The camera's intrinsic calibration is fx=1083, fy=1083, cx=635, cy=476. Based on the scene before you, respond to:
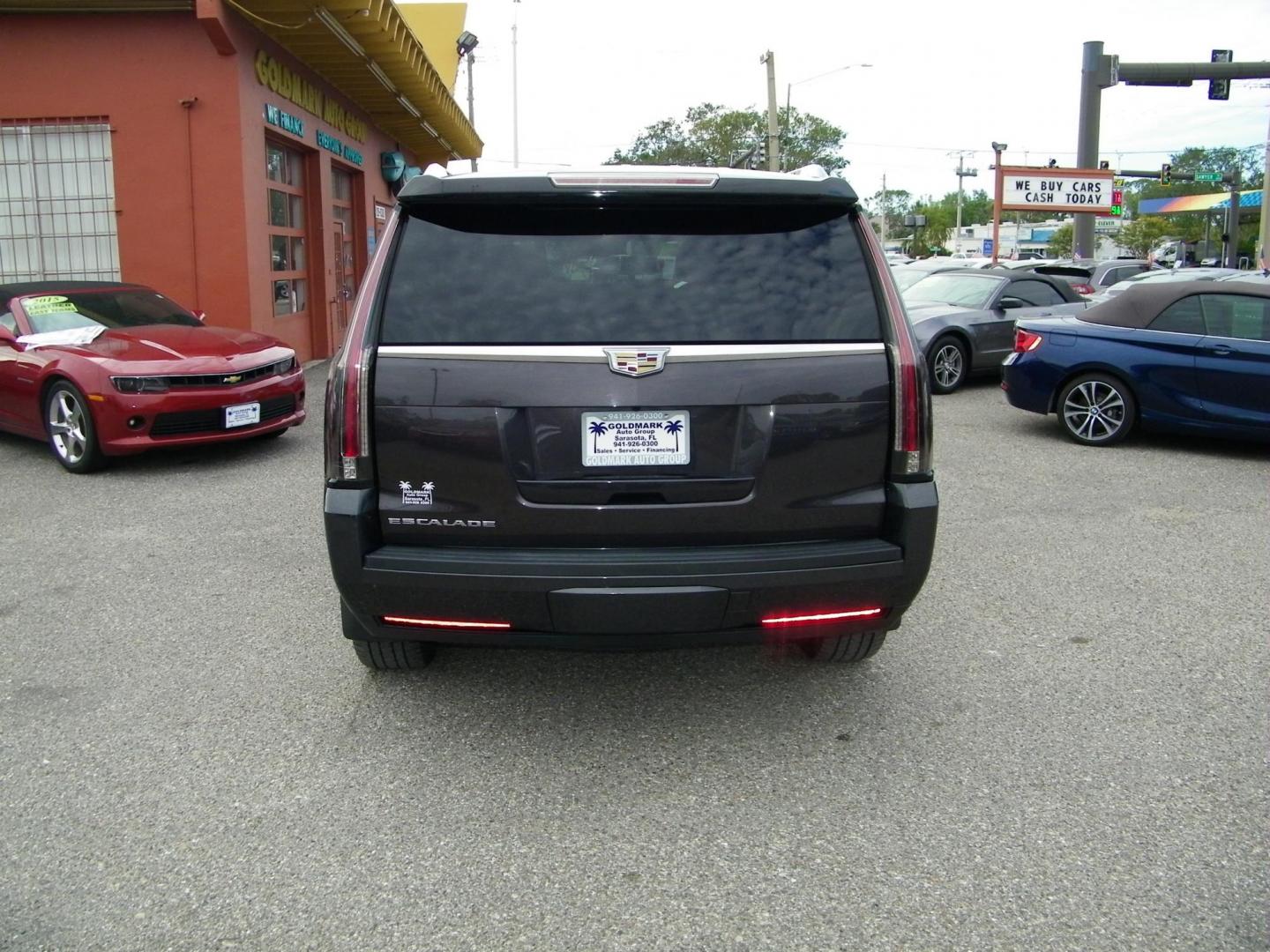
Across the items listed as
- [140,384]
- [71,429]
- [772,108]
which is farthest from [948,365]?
[772,108]

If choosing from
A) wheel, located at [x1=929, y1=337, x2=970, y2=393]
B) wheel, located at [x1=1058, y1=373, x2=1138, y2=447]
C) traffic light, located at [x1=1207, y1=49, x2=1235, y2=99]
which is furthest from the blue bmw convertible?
traffic light, located at [x1=1207, y1=49, x2=1235, y2=99]

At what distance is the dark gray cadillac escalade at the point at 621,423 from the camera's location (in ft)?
10.6

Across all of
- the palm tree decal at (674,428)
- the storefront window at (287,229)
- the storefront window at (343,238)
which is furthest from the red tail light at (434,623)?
the storefront window at (343,238)

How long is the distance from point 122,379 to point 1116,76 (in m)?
21.3

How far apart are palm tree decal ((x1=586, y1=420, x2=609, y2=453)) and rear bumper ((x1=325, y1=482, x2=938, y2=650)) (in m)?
0.32

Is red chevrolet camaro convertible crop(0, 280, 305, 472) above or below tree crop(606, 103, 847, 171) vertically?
below

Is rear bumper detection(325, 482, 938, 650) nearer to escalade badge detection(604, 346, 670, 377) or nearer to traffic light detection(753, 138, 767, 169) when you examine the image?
escalade badge detection(604, 346, 670, 377)

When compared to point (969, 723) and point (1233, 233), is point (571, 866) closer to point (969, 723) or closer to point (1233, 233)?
point (969, 723)

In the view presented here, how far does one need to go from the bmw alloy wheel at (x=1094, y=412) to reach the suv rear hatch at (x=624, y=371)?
6.70 meters

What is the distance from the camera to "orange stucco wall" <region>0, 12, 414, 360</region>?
40.3 feet

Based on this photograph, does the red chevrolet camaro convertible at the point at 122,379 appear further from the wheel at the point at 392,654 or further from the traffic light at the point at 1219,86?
the traffic light at the point at 1219,86

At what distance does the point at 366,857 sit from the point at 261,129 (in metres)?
12.2

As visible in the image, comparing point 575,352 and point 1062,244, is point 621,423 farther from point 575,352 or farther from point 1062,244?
point 1062,244

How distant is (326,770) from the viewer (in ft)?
11.5
